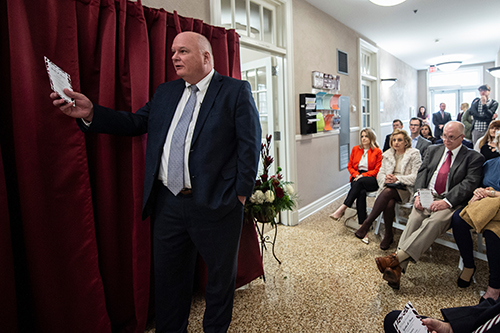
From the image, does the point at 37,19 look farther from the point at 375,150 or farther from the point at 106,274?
the point at 375,150

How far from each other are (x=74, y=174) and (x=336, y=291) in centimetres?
189

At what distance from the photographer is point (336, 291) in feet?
7.34

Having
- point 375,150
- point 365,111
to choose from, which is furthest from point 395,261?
point 365,111

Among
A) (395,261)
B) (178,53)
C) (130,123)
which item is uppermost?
(178,53)

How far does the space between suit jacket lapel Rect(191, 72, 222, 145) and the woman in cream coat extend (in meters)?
2.29

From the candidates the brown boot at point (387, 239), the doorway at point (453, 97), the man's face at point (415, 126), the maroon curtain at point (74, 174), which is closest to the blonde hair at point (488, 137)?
the man's face at point (415, 126)

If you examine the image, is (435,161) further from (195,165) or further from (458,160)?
(195,165)

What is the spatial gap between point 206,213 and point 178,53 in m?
0.79

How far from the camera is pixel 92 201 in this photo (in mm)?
1671

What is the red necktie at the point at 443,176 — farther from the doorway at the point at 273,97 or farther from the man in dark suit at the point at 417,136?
the doorway at the point at 273,97

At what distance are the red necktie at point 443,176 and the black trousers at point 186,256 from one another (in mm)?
2021

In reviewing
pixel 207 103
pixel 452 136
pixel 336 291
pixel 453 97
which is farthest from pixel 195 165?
pixel 453 97

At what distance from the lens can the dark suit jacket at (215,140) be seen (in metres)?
1.45

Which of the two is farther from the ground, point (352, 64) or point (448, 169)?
point (352, 64)
